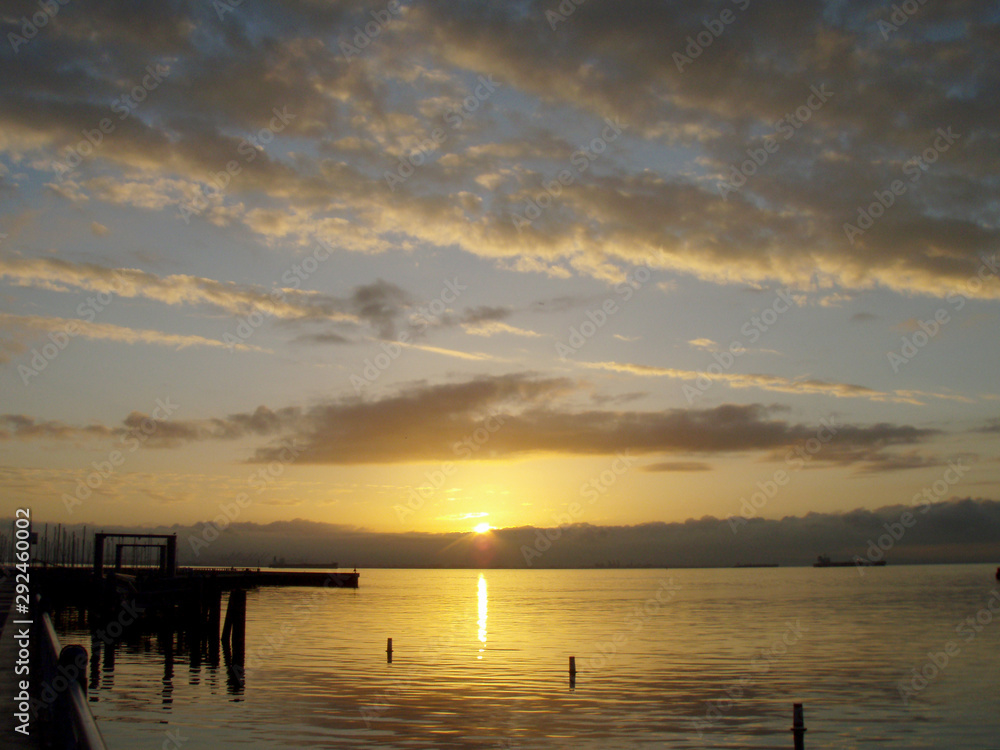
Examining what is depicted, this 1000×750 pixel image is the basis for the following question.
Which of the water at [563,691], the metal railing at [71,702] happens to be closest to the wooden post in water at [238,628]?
the water at [563,691]

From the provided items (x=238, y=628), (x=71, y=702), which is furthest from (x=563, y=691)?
(x=71, y=702)

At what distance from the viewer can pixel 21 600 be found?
107 ft

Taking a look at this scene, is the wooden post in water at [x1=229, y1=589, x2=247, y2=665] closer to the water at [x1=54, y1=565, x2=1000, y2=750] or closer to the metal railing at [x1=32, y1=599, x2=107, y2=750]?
the water at [x1=54, y1=565, x2=1000, y2=750]

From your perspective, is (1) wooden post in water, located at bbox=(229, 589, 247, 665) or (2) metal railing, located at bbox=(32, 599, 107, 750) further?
(1) wooden post in water, located at bbox=(229, 589, 247, 665)

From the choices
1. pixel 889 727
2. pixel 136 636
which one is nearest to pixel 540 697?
pixel 889 727

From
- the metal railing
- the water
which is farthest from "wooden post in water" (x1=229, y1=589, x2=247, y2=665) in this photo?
the metal railing

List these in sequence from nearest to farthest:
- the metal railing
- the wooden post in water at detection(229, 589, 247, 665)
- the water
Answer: the metal railing < the water < the wooden post in water at detection(229, 589, 247, 665)

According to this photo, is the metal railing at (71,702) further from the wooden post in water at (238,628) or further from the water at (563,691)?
the wooden post in water at (238,628)

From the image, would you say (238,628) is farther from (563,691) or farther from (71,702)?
(71,702)

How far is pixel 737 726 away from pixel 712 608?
82756mm

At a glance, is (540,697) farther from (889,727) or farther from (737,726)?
(889,727)

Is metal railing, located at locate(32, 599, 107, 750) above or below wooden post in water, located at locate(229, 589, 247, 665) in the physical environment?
above

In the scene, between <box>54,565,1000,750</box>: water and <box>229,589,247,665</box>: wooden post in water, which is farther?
<box>229,589,247,665</box>: wooden post in water

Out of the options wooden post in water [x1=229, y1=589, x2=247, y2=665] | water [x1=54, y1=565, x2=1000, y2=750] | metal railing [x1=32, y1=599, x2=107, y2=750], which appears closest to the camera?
metal railing [x1=32, y1=599, x2=107, y2=750]
